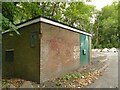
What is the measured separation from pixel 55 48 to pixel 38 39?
1235 mm

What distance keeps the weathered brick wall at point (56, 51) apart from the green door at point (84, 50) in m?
1.09

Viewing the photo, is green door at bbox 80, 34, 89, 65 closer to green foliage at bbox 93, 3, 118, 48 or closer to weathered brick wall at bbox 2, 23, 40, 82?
weathered brick wall at bbox 2, 23, 40, 82

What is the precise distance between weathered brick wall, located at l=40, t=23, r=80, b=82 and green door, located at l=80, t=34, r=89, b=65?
1.09 m

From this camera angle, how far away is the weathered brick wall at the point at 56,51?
30.2 ft

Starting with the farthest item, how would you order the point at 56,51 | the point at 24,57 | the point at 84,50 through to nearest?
1. the point at 84,50
2. the point at 56,51
3. the point at 24,57

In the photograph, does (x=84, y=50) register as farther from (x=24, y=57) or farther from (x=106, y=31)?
(x=106, y=31)

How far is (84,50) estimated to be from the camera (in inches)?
544

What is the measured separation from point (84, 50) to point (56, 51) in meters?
4.09

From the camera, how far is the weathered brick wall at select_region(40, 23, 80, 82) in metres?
9.22

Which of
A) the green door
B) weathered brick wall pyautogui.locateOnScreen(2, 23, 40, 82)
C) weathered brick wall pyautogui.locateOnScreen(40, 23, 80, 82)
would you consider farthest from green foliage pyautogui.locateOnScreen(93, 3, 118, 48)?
weathered brick wall pyautogui.locateOnScreen(2, 23, 40, 82)

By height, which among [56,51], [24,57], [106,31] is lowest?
[24,57]

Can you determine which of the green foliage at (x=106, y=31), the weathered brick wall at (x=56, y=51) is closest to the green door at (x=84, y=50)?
the weathered brick wall at (x=56, y=51)

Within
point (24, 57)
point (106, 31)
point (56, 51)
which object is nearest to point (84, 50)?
point (56, 51)

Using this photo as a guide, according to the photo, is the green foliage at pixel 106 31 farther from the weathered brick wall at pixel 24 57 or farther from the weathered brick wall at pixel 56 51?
the weathered brick wall at pixel 24 57
